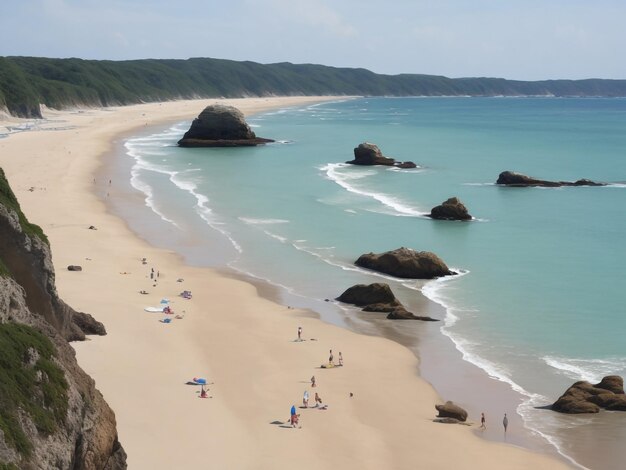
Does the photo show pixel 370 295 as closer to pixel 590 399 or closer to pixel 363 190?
pixel 590 399

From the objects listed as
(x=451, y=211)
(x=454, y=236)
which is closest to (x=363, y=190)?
(x=451, y=211)

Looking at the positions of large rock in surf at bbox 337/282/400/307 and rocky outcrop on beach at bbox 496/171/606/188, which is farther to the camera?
rocky outcrop on beach at bbox 496/171/606/188

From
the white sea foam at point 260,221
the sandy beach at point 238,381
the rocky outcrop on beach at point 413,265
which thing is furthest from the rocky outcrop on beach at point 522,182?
the sandy beach at point 238,381

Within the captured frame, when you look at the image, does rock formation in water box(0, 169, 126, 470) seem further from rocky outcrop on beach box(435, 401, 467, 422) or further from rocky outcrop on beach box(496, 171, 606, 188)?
rocky outcrop on beach box(496, 171, 606, 188)

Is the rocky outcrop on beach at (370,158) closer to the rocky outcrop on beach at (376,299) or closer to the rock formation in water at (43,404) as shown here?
the rocky outcrop on beach at (376,299)

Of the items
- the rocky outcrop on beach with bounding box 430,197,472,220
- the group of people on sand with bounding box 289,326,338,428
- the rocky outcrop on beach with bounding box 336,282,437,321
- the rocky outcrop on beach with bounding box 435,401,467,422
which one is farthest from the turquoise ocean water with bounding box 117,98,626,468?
the group of people on sand with bounding box 289,326,338,428

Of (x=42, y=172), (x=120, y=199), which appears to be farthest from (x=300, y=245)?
(x=42, y=172)
